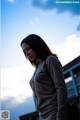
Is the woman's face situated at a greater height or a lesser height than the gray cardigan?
greater

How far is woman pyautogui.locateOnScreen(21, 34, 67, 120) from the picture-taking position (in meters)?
Answer: 1.14

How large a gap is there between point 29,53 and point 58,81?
191 mm

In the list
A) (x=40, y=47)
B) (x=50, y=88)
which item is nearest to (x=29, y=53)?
(x=40, y=47)

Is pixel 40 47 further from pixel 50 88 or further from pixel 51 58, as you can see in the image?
pixel 50 88

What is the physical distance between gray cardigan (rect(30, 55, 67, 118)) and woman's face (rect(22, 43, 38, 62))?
5 centimetres

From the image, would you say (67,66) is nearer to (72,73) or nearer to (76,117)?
(72,73)

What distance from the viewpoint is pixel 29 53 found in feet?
4.16

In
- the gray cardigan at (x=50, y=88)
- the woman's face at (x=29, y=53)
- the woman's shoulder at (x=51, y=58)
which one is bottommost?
the gray cardigan at (x=50, y=88)

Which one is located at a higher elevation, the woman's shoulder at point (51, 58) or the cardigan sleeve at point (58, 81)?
the woman's shoulder at point (51, 58)

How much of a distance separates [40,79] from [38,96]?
0.07 metres

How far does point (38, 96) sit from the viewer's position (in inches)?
47.5

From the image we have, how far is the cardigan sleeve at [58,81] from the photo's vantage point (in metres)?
1.11

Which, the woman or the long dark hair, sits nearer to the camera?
the woman

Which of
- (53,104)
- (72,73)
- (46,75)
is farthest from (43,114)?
(72,73)
